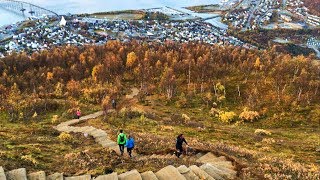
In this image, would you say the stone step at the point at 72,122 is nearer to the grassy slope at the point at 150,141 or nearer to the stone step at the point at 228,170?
the grassy slope at the point at 150,141

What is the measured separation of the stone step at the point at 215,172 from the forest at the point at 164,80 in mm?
24498

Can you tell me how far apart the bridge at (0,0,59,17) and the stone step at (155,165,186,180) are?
135 metres

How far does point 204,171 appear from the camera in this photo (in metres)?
16.3

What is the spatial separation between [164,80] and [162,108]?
5160mm

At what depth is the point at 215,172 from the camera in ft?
54.7

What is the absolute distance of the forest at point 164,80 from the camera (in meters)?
42.1

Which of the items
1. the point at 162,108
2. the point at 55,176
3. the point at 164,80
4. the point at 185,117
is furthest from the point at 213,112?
the point at 55,176

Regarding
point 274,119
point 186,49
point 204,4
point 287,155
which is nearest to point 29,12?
point 204,4

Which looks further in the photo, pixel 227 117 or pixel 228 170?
pixel 227 117

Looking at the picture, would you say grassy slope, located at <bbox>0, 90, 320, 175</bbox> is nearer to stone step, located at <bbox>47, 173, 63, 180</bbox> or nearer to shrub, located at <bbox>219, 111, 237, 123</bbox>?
shrub, located at <bbox>219, 111, 237, 123</bbox>

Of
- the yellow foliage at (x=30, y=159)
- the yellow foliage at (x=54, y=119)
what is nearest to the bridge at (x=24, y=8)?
the yellow foliage at (x=54, y=119)

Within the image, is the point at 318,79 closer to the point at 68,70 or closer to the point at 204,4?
the point at 68,70

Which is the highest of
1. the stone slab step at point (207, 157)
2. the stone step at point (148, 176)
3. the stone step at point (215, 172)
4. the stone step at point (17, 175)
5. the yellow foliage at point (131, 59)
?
the stone step at point (17, 175)

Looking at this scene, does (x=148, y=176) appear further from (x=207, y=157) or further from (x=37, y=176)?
(x=207, y=157)
